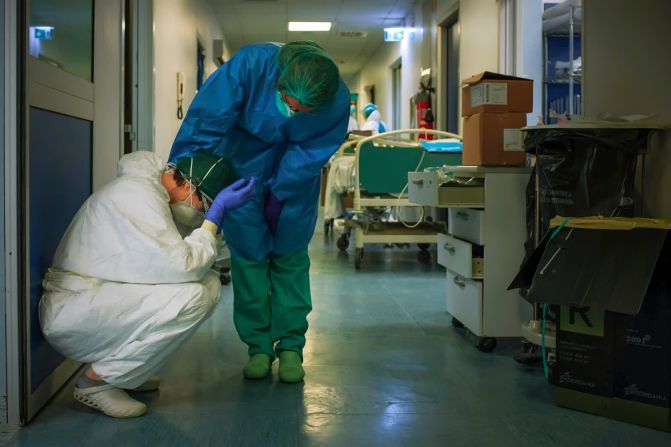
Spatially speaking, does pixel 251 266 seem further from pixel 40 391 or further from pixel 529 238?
pixel 529 238

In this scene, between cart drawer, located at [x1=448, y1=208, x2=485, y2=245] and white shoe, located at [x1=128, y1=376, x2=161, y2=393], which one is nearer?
white shoe, located at [x1=128, y1=376, x2=161, y2=393]

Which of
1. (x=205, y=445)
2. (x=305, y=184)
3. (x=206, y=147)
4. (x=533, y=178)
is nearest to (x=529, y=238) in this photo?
(x=533, y=178)

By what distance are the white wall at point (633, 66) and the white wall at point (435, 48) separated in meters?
2.69

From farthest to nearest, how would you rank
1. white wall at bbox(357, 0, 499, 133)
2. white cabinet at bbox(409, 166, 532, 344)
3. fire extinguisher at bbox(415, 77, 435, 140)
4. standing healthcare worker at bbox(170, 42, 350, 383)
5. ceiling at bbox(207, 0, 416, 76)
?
ceiling at bbox(207, 0, 416, 76), fire extinguisher at bbox(415, 77, 435, 140), white wall at bbox(357, 0, 499, 133), white cabinet at bbox(409, 166, 532, 344), standing healthcare worker at bbox(170, 42, 350, 383)

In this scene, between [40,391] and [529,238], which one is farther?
[529,238]

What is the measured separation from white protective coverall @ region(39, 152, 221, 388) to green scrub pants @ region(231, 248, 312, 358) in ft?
1.44

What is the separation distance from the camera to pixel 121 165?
2092 mm

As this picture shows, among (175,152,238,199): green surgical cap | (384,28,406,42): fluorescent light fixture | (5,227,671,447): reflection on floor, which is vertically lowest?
(5,227,671,447): reflection on floor

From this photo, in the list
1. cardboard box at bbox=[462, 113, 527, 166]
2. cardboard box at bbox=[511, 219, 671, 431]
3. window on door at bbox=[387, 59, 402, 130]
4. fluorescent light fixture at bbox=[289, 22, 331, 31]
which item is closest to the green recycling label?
cardboard box at bbox=[511, 219, 671, 431]

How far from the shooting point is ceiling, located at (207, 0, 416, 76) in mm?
8695

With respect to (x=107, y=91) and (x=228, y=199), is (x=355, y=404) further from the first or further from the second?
(x=107, y=91)

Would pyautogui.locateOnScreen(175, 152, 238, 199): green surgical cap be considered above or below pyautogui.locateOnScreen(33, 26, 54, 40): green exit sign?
below

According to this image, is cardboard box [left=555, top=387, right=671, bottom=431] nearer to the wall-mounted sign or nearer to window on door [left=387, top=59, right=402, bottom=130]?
the wall-mounted sign

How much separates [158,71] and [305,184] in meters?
2.80
